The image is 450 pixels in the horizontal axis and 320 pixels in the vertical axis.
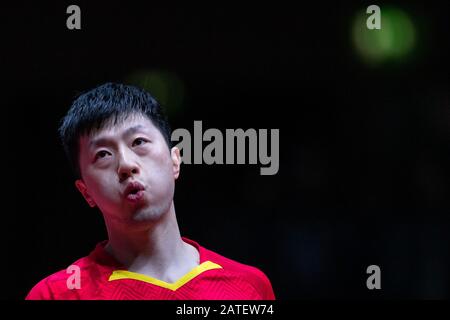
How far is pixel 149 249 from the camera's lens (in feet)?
6.61

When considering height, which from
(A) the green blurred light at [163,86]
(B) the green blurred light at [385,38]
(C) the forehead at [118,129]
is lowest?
(C) the forehead at [118,129]

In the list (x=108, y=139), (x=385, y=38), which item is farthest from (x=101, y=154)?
(x=385, y=38)

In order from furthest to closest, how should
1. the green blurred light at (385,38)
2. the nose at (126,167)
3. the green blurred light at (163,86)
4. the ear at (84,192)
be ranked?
the green blurred light at (385,38), the green blurred light at (163,86), the ear at (84,192), the nose at (126,167)

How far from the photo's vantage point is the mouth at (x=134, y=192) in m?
1.92

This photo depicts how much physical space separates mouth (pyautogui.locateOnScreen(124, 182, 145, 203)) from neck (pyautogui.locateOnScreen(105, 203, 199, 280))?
0.11 m

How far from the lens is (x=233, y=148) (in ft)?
7.29

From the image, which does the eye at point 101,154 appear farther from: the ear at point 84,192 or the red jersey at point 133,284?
the red jersey at point 133,284

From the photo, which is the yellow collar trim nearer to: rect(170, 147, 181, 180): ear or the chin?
the chin

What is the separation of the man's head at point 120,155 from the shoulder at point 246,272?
0.82 feet

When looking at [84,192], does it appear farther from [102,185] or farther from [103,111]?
[103,111]

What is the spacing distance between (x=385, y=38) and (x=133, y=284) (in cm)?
116

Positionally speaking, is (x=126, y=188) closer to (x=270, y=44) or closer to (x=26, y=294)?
(x=26, y=294)

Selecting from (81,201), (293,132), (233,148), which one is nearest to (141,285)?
(81,201)

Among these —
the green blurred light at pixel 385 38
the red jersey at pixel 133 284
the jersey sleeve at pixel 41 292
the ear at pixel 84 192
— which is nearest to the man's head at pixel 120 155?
the ear at pixel 84 192
